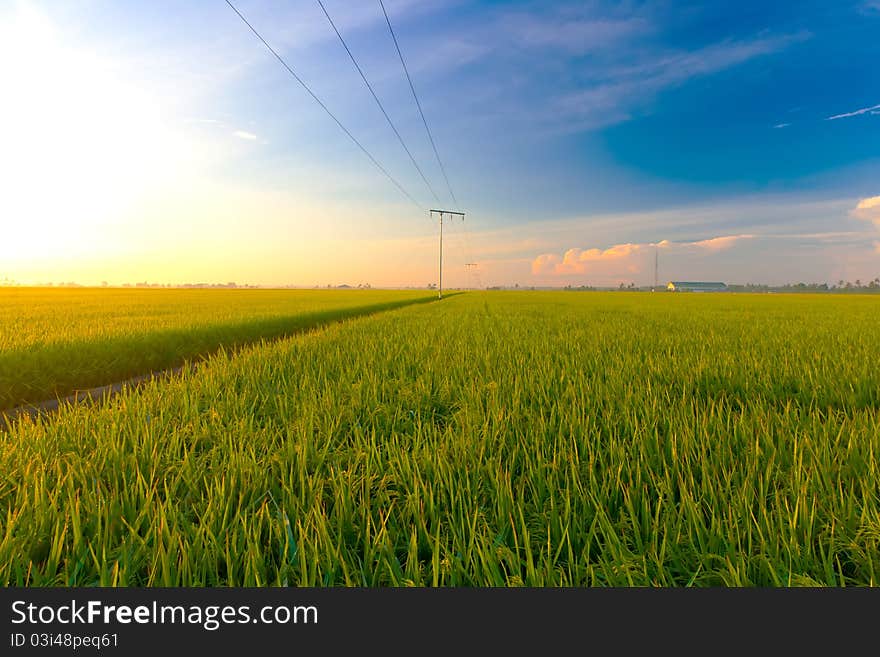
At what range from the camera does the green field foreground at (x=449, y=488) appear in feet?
3.62

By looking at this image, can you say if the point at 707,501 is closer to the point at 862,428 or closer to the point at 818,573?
the point at 818,573

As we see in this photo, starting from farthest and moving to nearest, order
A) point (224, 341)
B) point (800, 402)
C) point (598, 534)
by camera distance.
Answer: point (224, 341) → point (800, 402) → point (598, 534)

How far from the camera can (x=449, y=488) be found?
4.94 ft

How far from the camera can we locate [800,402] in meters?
3.08

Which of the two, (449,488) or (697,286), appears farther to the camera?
(697,286)

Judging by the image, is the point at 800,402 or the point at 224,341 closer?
the point at 800,402

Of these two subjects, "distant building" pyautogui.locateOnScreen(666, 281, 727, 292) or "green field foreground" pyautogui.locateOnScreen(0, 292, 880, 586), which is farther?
"distant building" pyautogui.locateOnScreen(666, 281, 727, 292)

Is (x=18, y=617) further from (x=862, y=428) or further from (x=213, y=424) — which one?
(x=862, y=428)

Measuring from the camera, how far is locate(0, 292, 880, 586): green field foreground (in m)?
1.10

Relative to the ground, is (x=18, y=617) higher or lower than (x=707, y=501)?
lower

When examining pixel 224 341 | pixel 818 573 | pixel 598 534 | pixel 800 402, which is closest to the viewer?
pixel 818 573

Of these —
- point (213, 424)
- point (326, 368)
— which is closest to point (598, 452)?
point (213, 424)

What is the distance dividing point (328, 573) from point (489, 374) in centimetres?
303

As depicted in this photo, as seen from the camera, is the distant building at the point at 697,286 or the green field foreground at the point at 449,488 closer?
the green field foreground at the point at 449,488
